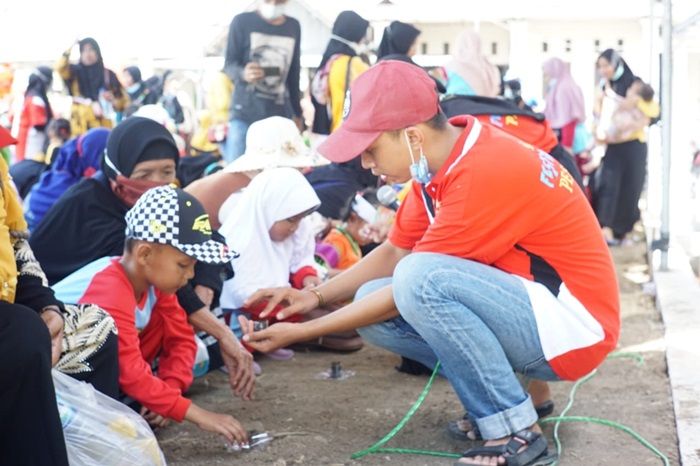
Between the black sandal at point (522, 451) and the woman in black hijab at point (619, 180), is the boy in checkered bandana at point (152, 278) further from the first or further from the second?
the woman in black hijab at point (619, 180)

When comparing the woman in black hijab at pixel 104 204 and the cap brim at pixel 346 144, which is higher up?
the cap brim at pixel 346 144

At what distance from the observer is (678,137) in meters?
9.15

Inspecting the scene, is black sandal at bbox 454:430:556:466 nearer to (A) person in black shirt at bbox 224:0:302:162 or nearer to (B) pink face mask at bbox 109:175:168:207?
(B) pink face mask at bbox 109:175:168:207

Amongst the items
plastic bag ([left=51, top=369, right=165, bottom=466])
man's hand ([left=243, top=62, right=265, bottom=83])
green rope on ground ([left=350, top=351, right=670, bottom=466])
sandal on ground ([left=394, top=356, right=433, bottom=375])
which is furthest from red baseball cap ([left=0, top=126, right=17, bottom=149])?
man's hand ([left=243, top=62, right=265, bottom=83])

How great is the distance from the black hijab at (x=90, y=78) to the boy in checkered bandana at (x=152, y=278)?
6146 millimetres

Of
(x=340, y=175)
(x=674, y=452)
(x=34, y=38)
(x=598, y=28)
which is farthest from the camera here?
(x=598, y=28)

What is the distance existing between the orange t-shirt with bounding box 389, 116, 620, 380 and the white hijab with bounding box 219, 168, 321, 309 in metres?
1.46

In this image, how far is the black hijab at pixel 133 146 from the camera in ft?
13.0

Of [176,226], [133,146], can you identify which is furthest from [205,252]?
[133,146]

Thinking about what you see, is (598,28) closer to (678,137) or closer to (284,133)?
(678,137)

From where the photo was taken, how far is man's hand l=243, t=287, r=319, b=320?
11.3 feet

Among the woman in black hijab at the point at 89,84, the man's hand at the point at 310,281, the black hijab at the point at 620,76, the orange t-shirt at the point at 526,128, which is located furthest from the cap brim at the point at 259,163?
the black hijab at the point at 620,76

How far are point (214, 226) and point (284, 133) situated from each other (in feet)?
2.61

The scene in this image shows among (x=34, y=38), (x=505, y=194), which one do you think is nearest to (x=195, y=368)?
(x=505, y=194)
